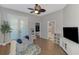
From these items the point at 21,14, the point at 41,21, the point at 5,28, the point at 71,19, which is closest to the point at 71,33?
the point at 71,19

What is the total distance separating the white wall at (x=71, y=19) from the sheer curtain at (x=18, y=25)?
836 millimetres

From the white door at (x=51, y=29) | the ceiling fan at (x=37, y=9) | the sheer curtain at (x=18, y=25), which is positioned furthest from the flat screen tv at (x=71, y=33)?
the sheer curtain at (x=18, y=25)

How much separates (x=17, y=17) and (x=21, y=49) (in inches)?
26.5

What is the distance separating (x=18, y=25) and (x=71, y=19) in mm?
1105

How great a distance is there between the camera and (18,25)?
9.56 ft

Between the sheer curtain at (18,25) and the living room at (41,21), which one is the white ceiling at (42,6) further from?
the sheer curtain at (18,25)

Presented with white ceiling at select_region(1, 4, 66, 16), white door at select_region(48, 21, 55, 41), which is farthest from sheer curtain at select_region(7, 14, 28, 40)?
white door at select_region(48, 21, 55, 41)

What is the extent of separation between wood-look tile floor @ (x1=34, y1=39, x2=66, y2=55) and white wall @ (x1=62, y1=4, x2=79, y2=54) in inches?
7.3

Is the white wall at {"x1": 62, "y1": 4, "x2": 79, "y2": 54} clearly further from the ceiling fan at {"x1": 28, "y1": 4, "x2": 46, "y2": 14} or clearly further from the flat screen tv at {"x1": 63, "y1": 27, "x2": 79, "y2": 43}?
the ceiling fan at {"x1": 28, "y1": 4, "x2": 46, "y2": 14}

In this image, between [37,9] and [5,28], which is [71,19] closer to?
[37,9]

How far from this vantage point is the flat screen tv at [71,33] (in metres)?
2.76

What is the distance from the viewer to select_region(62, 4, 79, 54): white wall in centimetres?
279
